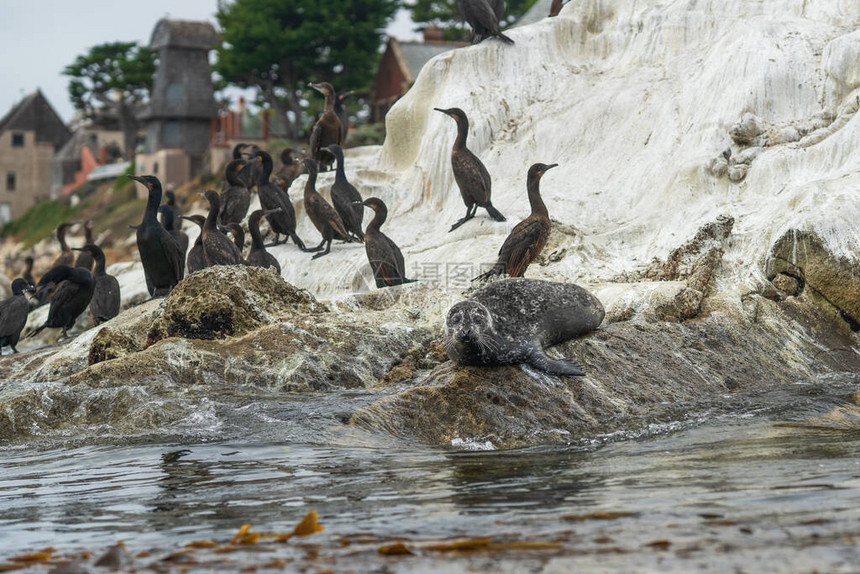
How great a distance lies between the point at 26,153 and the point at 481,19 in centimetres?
5916

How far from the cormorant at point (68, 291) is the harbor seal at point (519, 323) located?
29.3 feet

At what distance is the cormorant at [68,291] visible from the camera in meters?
15.6

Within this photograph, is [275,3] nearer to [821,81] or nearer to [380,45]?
[380,45]

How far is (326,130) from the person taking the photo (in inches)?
776

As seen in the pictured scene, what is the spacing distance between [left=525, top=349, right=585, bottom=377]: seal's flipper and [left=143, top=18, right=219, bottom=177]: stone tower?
5034cm

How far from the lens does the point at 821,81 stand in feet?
49.3

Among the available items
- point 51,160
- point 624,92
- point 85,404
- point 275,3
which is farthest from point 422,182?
point 51,160

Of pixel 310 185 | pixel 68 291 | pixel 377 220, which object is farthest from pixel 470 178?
pixel 68 291

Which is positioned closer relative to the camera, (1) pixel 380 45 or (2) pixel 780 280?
(2) pixel 780 280

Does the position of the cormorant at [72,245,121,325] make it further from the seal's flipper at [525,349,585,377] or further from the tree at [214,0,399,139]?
the tree at [214,0,399,139]

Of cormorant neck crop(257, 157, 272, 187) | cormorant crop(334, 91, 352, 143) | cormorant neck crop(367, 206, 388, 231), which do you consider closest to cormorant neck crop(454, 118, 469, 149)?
cormorant neck crop(367, 206, 388, 231)

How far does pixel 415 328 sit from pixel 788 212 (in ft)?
15.0

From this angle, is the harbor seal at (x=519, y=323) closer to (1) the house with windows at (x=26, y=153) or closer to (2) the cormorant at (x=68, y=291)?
(2) the cormorant at (x=68, y=291)

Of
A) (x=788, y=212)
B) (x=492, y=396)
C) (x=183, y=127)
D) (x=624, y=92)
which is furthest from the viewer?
(x=183, y=127)
